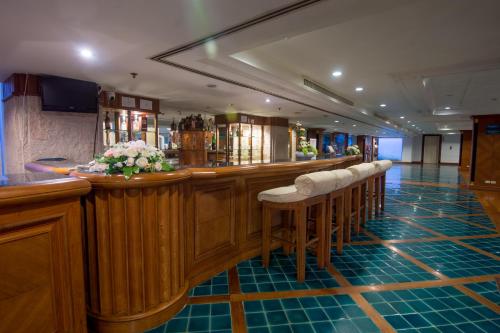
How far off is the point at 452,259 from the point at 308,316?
2249mm

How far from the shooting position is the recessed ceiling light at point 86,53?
10.7 feet

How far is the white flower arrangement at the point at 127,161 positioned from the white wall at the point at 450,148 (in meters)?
26.3

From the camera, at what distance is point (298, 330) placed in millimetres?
1835

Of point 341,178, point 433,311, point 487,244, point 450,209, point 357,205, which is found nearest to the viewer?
point 433,311

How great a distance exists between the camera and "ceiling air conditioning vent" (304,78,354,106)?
17.8 feet

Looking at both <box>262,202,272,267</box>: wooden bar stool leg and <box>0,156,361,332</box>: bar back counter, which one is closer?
<box>0,156,361,332</box>: bar back counter

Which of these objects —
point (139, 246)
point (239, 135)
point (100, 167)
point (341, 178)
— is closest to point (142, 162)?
point (100, 167)

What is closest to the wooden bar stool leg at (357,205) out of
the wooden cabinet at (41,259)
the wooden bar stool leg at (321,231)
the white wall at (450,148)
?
the wooden bar stool leg at (321,231)

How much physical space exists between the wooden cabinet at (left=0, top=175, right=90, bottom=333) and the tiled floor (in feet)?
2.32

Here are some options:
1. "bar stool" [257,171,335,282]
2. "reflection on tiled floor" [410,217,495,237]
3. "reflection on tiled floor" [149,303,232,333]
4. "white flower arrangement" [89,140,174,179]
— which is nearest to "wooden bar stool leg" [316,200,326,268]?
"bar stool" [257,171,335,282]

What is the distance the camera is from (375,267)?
2.81 metres

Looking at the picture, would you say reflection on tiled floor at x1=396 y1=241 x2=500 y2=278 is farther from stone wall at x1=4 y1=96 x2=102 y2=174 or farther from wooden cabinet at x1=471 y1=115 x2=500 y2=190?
wooden cabinet at x1=471 y1=115 x2=500 y2=190

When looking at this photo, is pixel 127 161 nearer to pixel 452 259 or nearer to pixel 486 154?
pixel 452 259

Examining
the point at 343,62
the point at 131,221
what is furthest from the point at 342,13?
the point at 131,221
